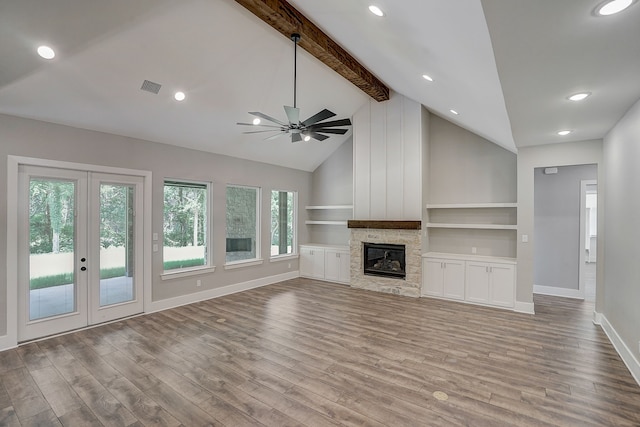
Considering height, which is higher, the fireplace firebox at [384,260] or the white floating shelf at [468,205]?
the white floating shelf at [468,205]

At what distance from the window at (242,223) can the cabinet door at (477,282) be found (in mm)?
4453

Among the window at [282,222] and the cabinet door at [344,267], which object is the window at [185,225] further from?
the cabinet door at [344,267]

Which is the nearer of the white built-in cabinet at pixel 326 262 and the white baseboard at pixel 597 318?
the white baseboard at pixel 597 318

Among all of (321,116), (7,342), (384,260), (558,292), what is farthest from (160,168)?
(558,292)

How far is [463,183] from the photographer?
20.4ft

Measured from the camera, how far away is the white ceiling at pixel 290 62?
192 cm

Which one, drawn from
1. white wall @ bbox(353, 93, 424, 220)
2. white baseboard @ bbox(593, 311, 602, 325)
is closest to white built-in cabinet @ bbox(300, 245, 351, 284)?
white wall @ bbox(353, 93, 424, 220)

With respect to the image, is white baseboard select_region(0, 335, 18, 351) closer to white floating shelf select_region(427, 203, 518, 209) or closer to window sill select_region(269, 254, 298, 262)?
window sill select_region(269, 254, 298, 262)

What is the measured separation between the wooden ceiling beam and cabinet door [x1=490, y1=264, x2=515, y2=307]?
396 cm

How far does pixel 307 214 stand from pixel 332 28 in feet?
16.5

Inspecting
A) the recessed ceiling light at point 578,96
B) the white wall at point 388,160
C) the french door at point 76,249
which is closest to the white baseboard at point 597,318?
the white wall at point 388,160

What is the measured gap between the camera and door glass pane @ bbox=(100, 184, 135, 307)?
4.64m

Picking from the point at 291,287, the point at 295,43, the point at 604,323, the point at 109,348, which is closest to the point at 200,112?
the point at 295,43

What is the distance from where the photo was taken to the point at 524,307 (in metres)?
5.07
